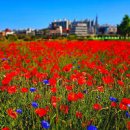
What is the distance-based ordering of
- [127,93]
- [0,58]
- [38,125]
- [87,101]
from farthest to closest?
[0,58], [127,93], [87,101], [38,125]

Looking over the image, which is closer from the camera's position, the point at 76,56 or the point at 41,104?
the point at 41,104

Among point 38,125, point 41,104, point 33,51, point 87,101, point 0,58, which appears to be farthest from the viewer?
point 33,51

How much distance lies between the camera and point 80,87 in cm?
450

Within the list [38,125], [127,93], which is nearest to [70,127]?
[38,125]

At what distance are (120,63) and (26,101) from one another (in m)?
4.51

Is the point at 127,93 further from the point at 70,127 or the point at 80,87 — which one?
the point at 70,127

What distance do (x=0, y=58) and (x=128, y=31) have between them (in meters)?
91.7

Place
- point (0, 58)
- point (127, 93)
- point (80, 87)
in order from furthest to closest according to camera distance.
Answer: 1. point (0, 58)
2. point (80, 87)
3. point (127, 93)

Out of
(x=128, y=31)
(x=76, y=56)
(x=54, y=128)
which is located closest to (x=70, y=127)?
(x=54, y=128)

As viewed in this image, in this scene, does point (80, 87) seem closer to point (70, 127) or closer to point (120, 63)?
point (70, 127)

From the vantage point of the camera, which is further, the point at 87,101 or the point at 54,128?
the point at 87,101

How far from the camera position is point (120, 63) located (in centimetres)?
800

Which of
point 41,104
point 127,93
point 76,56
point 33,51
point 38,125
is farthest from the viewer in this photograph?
point 33,51

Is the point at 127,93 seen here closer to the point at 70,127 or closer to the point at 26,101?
the point at 26,101
